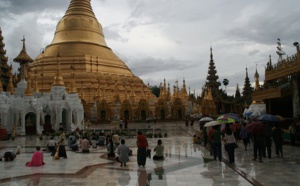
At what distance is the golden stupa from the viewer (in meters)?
48.8

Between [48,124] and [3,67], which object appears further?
[3,67]

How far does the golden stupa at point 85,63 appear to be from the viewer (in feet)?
160

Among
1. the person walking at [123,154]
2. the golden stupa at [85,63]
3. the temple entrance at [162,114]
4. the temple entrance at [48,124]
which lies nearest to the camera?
the person walking at [123,154]

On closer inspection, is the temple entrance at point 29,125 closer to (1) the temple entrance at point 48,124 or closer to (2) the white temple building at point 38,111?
(2) the white temple building at point 38,111

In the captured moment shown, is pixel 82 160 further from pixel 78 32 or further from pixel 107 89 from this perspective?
pixel 78 32

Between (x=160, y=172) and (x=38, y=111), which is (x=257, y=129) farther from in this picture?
(x=38, y=111)

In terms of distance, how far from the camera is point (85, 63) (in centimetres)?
5216

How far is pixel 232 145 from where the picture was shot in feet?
40.3

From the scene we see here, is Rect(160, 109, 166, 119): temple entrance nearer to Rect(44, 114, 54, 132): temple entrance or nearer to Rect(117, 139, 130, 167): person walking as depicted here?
Rect(44, 114, 54, 132): temple entrance

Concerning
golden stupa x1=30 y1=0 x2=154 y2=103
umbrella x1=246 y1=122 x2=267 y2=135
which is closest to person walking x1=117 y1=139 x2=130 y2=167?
umbrella x1=246 y1=122 x2=267 y2=135

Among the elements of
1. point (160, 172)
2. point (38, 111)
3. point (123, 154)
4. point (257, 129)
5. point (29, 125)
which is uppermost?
point (38, 111)

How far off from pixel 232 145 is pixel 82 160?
19.8 ft

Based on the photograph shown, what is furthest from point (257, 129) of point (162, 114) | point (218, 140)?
point (162, 114)

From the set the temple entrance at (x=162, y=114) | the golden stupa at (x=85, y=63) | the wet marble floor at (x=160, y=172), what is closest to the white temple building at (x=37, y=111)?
the golden stupa at (x=85, y=63)
